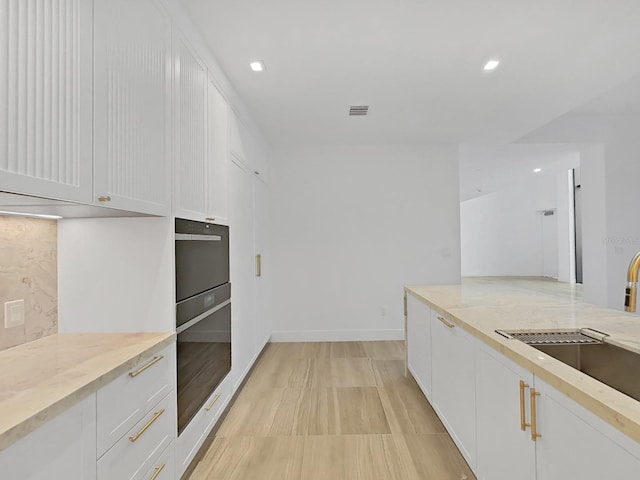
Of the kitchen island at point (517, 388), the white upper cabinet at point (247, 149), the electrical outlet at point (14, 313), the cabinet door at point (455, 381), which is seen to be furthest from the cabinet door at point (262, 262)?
the electrical outlet at point (14, 313)

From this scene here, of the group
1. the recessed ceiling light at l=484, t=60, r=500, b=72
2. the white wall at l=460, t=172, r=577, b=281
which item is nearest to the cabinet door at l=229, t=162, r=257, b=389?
the recessed ceiling light at l=484, t=60, r=500, b=72

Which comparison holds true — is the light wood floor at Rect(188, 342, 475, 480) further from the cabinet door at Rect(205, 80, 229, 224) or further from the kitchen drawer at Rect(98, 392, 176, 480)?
the cabinet door at Rect(205, 80, 229, 224)

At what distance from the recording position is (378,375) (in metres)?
3.74

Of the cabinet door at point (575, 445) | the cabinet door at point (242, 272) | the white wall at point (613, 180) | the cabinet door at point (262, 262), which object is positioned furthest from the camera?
the white wall at point (613, 180)

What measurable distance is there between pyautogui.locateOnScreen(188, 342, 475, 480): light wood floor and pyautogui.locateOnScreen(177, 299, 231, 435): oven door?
389 mm

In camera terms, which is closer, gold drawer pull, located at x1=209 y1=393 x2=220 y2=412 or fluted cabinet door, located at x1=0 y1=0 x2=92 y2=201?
fluted cabinet door, located at x1=0 y1=0 x2=92 y2=201

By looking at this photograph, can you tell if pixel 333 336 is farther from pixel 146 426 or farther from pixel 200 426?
pixel 146 426

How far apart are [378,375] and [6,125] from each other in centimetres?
346

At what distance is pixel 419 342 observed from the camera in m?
3.06

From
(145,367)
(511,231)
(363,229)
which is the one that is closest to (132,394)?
(145,367)

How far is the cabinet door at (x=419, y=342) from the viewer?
279cm

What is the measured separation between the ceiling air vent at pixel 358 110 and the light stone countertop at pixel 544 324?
5.76 ft

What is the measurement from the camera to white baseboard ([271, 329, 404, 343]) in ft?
16.7

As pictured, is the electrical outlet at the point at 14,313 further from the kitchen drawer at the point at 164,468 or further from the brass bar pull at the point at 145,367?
the kitchen drawer at the point at 164,468
